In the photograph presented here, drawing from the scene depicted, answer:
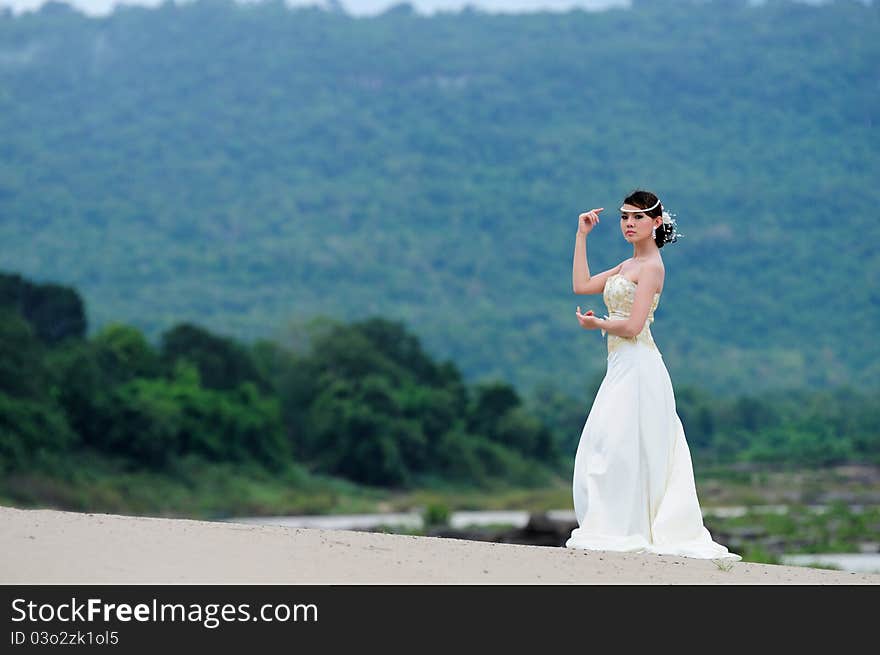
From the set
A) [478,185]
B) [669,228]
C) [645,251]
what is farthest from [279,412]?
[478,185]

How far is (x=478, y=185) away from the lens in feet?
553

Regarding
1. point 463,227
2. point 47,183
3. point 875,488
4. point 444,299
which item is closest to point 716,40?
point 463,227

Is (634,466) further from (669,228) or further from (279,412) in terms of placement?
(279,412)

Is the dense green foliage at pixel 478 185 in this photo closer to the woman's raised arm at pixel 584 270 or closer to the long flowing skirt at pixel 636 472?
the woman's raised arm at pixel 584 270

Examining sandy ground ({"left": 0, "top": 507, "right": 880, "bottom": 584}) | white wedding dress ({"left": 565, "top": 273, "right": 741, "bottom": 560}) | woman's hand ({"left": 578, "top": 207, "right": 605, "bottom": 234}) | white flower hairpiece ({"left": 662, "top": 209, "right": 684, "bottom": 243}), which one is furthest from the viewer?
white flower hairpiece ({"left": 662, "top": 209, "right": 684, "bottom": 243})

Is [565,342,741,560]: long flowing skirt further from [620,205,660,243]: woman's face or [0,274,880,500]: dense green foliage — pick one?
[0,274,880,500]: dense green foliage

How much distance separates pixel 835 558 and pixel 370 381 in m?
33.5

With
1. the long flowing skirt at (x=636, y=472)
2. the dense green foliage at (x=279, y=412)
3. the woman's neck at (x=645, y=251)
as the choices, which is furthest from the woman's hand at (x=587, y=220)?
the dense green foliage at (x=279, y=412)

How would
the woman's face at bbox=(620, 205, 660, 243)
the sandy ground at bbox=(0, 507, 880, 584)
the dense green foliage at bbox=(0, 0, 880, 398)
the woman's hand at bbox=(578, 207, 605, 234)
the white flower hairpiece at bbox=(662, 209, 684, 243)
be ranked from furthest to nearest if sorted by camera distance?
1. the dense green foliage at bbox=(0, 0, 880, 398)
2. the white flower hairpiece at bbox=(662, 209, 684, 243)
3. the woman's face at bbox=(620, 205, 660, 243)
4. the woman's hand at bbox=(578, 207, 605, 234)
5. the sandy ground at bbox=(0, 507, 880, 584)

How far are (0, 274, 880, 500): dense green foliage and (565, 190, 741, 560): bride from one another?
41491 millimetres

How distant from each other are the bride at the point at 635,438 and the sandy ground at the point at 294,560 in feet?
1.70

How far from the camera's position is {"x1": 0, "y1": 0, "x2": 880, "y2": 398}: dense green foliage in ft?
439

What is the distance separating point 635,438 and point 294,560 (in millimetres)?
2797

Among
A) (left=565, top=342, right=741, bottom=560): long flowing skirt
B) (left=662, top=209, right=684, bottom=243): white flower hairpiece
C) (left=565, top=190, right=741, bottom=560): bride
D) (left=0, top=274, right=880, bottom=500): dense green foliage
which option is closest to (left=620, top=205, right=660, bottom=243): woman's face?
(left=565, top=190, right=741, bottom=560): bride
